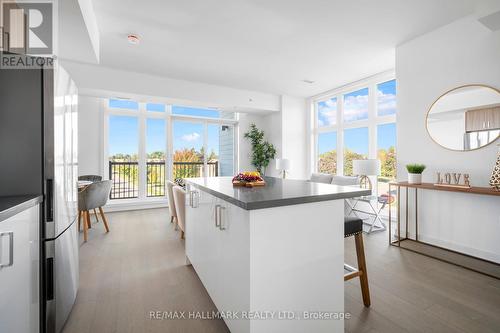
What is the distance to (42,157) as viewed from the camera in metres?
1.41

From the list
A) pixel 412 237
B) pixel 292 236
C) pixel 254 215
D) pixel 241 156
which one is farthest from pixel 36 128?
pixel 241 156

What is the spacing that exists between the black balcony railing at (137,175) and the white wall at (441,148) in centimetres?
479

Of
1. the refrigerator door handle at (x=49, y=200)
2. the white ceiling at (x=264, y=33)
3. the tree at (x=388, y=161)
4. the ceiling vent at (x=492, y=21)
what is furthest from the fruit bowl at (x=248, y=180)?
the tree at (x=388, y=161)

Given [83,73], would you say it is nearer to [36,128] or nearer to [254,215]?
[36,128]

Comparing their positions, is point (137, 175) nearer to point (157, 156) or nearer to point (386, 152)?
point (157, 156)

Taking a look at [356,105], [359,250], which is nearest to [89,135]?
[359,250]

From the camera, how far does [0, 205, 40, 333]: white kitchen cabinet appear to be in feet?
3.41

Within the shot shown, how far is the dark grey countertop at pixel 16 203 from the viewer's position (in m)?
1.03

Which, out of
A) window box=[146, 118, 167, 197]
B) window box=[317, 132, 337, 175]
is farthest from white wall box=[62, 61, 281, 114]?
window box=[317, 132, 337, 175]

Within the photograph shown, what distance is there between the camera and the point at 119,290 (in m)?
2.10

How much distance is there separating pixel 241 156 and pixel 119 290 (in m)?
4.93

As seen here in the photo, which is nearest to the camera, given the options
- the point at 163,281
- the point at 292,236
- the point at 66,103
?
the point at 292,236

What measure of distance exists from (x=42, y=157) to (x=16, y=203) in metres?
0.35

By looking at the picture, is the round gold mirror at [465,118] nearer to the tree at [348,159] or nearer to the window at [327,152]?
the tree at [348,159]
